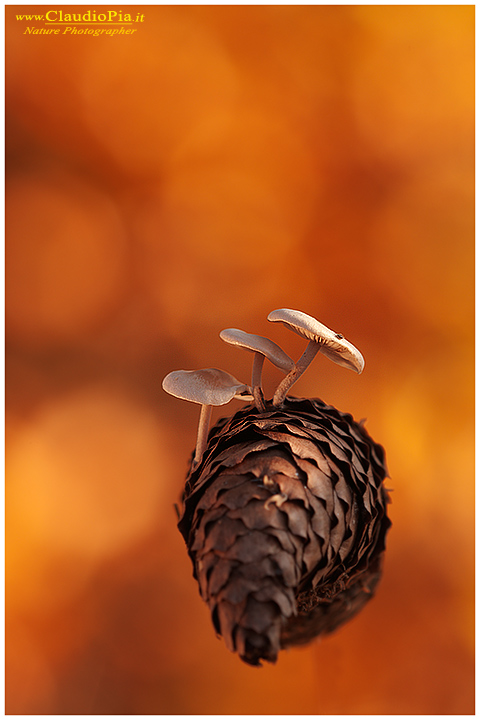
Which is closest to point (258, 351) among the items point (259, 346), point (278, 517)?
point (259, 346)

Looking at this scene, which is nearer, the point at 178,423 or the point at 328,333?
the point at 328,333

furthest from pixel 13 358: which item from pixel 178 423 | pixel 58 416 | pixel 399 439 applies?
pixel 399 439

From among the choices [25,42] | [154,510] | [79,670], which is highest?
[25,42]

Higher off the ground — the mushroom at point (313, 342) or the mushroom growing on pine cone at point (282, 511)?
the mushroom at point (313, 342)

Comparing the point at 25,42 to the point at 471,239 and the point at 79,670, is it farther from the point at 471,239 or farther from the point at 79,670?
the point at 79,670

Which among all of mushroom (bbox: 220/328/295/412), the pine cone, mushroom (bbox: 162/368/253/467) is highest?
mushroom (bbox: 220/328/295/412)

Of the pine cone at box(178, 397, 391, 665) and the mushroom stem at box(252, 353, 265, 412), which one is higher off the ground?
the mushroom stem at box(252, 353, 265, 412)
